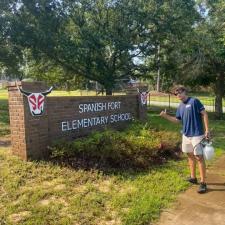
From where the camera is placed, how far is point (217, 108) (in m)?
19.3

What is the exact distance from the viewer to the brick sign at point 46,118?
6762mm

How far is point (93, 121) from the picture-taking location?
8.81 metres

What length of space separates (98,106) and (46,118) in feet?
6.77

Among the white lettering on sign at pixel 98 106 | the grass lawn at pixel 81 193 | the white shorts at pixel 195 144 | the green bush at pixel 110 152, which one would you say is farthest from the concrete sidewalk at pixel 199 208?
the white lettering on sign at pixel 98 106

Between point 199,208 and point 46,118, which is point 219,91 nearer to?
point 46,118

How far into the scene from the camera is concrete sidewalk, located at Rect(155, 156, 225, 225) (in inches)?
180

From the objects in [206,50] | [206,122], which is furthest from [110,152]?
[206,50]

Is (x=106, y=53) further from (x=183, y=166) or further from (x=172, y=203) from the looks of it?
(x=172, y=203)

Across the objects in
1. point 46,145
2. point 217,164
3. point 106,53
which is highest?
point 106,53

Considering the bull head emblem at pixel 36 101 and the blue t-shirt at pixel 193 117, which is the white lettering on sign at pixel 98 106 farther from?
the blue t-shirt at pixel 193 117

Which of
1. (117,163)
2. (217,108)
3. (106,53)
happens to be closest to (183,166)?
(117,163)

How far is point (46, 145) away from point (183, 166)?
8.94 feet

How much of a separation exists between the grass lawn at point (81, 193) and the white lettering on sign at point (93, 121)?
1.47 meters

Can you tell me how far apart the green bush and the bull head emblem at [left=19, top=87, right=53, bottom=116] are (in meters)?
0.72
